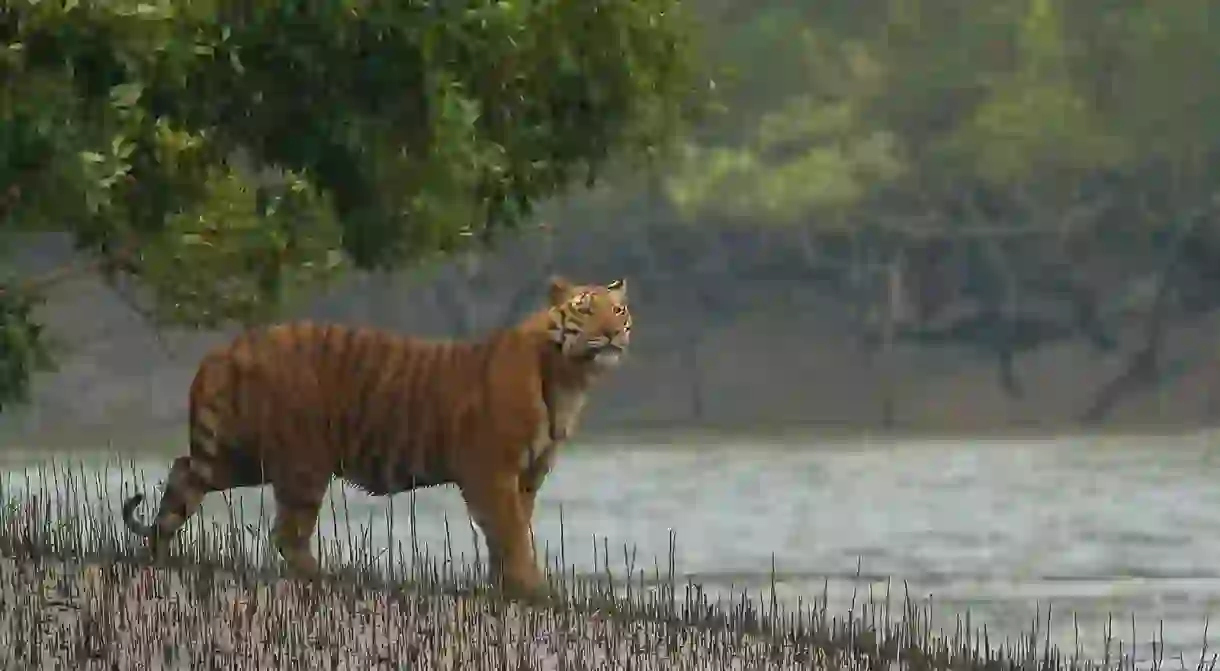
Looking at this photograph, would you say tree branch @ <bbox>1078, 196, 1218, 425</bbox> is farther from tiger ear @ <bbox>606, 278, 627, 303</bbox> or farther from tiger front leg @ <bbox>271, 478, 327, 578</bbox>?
tiger front leg @ <bbox>271, 478, 327, 578</bbox>

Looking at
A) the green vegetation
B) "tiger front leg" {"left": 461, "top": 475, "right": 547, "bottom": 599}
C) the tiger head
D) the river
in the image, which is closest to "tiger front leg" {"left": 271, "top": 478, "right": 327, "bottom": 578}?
the river

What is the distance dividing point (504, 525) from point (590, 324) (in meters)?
1.06

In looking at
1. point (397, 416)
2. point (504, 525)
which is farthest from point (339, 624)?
point (397, 416)

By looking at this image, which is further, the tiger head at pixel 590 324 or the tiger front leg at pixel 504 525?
the tiger head at pixel 590 324

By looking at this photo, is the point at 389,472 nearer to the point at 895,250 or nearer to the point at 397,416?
the point at 397,416

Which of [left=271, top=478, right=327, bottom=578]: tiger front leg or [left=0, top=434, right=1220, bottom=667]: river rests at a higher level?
[left=0, top=434, right=1220, bottom=667]: river

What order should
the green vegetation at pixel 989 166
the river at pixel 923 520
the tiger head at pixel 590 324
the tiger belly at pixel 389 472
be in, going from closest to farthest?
the tiger head at pixel 590 324 → the tiger belly at pixel 389 472 → the river at pixel 923 520 → the green vegetation at pixel 989 166

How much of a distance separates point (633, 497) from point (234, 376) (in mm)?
21048

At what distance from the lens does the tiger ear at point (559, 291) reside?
48.3 feet

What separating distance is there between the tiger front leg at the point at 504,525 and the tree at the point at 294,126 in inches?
46.1

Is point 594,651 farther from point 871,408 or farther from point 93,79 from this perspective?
point 871,408

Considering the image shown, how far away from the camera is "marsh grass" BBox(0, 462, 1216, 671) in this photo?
11664 millimetres

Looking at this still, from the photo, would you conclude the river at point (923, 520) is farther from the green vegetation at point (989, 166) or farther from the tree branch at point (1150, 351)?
the green vegetation at point (989, 166)

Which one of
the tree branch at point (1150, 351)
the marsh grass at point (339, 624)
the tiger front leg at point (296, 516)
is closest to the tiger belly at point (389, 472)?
the tiger front leg at point (296, 516)
